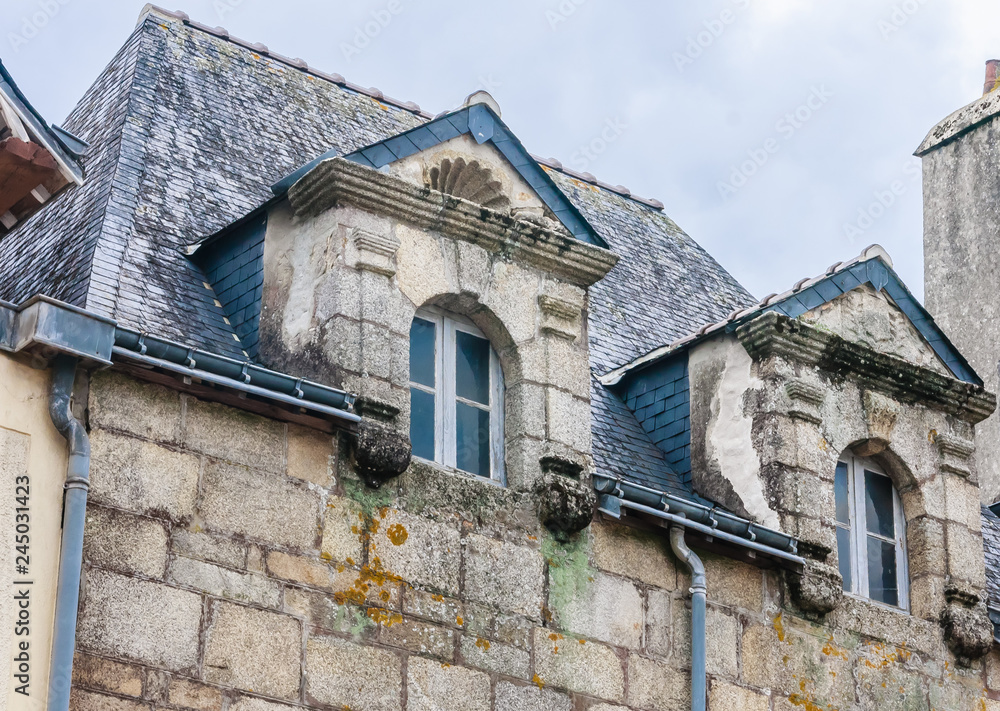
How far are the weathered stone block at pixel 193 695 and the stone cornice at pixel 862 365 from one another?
418cm

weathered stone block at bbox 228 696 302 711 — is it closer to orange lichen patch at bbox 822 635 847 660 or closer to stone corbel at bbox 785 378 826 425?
orange lichen patch at bbox 822 635 847 660

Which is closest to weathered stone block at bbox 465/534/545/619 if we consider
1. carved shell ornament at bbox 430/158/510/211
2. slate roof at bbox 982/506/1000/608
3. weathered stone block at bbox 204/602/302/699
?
weathered stone block at bbox 204/602/302/699

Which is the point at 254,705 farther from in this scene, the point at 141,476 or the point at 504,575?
the point at 504,575

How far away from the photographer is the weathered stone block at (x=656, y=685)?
962cm

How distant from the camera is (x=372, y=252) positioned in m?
9.65

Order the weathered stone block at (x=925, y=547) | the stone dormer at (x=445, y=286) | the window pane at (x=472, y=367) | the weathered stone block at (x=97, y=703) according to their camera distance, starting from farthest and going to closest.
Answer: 1. the weathered stone block at (x=925, y=547)
2. the window pane at (x=472, y=367)
3. the stone dormer at (x=445, y=286)
4. the weathered stone block at (x=97, y=703)

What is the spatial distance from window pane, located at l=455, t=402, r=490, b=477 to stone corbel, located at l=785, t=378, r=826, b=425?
6.36ft

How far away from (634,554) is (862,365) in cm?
215

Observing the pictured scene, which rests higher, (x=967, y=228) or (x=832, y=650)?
(x=967, y=228)

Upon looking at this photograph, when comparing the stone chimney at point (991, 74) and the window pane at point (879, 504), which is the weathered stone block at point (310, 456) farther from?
the stone chimney at point (991, 74)

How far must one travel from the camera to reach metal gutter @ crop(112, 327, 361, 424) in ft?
27.5

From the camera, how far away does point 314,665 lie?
337 inches

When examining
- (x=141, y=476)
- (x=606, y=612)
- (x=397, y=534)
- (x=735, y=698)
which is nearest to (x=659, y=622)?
(x=606, y=612)

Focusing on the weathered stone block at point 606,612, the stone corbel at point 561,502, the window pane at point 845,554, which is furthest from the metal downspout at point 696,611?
the window pane at point 845,554
